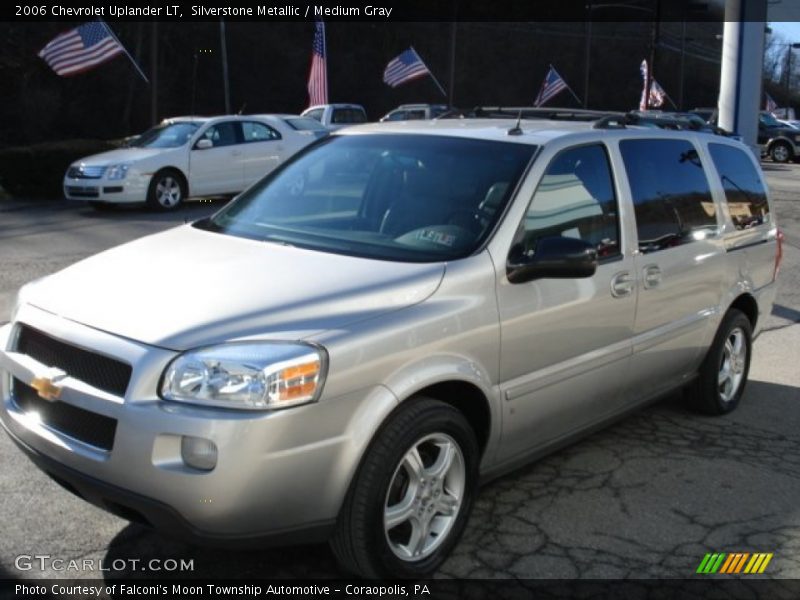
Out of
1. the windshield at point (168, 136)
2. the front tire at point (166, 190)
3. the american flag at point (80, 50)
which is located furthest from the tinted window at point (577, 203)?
the american flag at point (80, 50)

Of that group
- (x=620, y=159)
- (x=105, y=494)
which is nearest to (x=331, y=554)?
(x=105, y=494)

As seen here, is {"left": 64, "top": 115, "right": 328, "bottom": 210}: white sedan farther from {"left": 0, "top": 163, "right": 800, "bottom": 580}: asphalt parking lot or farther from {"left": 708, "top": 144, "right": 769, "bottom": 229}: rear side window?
{"left": 0, "top": 163, "right": 800, "bottom": 580}: asphalt parking lot

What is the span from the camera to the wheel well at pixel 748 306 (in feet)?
18.6

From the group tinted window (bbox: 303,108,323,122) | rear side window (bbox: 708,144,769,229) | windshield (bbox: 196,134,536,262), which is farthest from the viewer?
tinted window (bbox: 303,108,323,122)

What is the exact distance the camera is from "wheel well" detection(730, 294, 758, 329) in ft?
18.6

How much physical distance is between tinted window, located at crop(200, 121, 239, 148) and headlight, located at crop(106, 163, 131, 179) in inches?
64.5

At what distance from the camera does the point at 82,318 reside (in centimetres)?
332

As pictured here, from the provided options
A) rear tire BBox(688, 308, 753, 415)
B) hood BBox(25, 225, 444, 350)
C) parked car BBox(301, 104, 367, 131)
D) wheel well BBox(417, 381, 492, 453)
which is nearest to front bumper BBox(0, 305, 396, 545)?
hood BBox(25, 225, 444, 350)

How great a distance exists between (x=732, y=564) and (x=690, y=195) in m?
2.19

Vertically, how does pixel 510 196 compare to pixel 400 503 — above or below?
above

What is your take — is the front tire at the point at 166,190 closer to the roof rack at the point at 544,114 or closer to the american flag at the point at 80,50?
the american flag at the point at 80,50

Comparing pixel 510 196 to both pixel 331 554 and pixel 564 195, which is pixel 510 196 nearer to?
pixel 564 195

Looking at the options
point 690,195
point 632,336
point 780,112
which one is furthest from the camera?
point 780,112

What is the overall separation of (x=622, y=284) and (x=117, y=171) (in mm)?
11798
